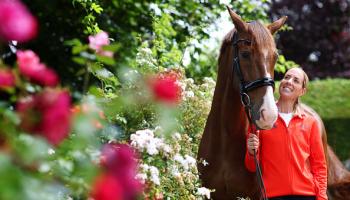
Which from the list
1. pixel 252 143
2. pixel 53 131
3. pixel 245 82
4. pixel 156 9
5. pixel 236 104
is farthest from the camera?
pixel 156 9

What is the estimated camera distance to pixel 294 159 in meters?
3.90

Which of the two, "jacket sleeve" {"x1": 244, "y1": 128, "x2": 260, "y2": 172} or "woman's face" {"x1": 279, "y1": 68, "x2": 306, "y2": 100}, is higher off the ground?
"woman's face" {"x1": 279, "y1": 68, "x2": 306, "y2": 100}

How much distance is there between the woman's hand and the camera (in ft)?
12.6

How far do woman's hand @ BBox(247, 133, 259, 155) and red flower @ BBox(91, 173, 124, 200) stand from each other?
96.0 inches

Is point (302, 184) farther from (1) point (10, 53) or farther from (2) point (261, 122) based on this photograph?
(1) point (10, 53)

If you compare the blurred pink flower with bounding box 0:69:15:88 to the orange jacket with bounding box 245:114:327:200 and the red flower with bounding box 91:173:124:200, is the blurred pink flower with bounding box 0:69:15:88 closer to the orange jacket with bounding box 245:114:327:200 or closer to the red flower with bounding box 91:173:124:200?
the red flower with bounding box 91:173:124:200

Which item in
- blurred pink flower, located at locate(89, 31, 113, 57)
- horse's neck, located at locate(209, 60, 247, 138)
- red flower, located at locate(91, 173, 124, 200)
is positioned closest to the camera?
red flower, located at locate(91, 173, 124, 200)

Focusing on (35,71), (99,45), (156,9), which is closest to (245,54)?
(99,45)

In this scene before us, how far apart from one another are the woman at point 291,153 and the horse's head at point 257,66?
0.67 feet

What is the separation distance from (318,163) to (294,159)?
15 centimetres

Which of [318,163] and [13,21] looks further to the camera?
[318,163]

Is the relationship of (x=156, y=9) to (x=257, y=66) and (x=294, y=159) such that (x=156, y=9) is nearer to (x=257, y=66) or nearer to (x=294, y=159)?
(x=257, y=66)

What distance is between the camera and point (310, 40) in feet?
50.2

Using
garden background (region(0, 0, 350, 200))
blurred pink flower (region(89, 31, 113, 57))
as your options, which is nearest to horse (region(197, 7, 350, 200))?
garden background (region(0, 0, 350, 200))
